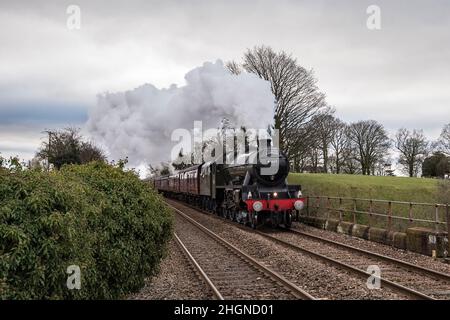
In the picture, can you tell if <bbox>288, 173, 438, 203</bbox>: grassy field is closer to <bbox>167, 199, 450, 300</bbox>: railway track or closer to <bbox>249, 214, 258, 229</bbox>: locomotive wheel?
→ <bbox>249, 214, 258, 229</bbox>: locomotive wheel

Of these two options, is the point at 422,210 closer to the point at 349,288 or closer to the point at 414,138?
the point at 349,288

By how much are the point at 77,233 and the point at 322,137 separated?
43219mm

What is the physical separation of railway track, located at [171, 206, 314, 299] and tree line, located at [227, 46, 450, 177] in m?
20.9

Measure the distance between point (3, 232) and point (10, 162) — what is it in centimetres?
135

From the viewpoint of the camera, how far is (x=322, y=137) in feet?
155

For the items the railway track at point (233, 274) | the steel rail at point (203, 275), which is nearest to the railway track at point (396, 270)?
the railway track at point (233, 274)

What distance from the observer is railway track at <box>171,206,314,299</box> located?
26.3 ft

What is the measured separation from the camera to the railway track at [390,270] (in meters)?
8.11

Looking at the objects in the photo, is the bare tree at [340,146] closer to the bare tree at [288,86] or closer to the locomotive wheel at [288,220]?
the bare tree at [288,86]

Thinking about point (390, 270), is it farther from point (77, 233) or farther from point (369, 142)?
point (369, 142)

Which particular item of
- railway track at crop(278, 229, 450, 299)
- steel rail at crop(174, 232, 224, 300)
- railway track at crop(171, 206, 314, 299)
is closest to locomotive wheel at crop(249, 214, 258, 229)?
railway track at crop(171, 206, 314, 299)

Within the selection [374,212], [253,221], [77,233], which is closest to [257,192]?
[253,221]

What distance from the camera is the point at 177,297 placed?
782 centimetres
